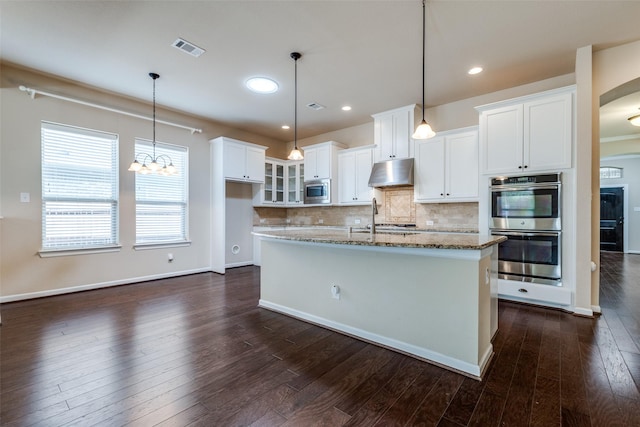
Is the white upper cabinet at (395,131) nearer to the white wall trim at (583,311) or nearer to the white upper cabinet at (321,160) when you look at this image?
the white upper cabinet at (321,160)

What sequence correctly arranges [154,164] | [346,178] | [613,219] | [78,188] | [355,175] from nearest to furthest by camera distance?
[154,164]
[78,188]
[355,175]
[346,178]
[613,219]

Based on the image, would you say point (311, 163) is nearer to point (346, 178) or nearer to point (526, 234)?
point (346, 178)

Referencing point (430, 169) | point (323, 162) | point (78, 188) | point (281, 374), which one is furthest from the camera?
point (323, 162)

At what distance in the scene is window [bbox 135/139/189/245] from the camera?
15.3 feet

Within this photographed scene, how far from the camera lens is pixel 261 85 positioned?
3945 millimetres

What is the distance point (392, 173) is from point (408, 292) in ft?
9.38

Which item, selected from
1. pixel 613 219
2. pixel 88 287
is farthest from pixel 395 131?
pixel 613 219

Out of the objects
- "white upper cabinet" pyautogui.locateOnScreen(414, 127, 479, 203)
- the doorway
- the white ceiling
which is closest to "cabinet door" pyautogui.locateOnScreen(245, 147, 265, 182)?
the white ceiling

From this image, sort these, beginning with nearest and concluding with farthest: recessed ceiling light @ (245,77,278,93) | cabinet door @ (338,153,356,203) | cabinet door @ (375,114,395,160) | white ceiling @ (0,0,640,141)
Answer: white ceiling @ (0,0,640,141) < recessed ceiling light @ (245,77,278,93) < cabinet door @ (375,114,395,160) < cabinet door @ (338,153,356,203)

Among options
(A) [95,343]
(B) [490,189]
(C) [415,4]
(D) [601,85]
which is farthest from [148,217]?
(D) [601,85]

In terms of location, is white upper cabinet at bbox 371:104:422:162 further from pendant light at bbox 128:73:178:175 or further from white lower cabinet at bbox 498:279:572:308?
pendant light at bbox 128:73:178:175

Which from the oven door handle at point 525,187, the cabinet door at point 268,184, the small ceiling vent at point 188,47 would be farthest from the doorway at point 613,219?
the small ceiling vent at point 188,47

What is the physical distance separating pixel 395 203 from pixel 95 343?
4548 mm

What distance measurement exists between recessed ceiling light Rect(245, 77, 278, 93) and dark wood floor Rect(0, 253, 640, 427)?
2.99 m
